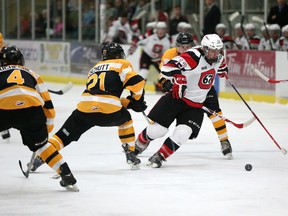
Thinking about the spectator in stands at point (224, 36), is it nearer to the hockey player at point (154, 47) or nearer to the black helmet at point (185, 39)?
the hockey player at point (154, 47)

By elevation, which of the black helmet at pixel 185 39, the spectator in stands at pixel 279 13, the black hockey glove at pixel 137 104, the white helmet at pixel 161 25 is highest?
the black helmet at pixel 185 39

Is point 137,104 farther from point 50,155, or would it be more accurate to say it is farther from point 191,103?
point 50,155

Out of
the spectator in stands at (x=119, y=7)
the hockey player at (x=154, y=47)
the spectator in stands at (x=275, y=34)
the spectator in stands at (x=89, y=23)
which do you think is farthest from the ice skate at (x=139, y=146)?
the spectator in stands at (x=89, y=23)

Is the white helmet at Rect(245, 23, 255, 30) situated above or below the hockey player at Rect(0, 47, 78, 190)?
below

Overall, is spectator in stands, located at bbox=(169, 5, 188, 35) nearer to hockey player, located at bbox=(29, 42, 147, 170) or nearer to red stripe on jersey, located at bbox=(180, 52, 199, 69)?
red stripe on jersey, located at bbox=(180, 52, 199, 69)

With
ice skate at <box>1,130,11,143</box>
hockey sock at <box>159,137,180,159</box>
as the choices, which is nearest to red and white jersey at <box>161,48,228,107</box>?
hockey sock at <box>159,137,180,159</box>

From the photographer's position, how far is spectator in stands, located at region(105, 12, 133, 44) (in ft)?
56.7

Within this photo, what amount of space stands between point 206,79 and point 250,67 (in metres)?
6.13

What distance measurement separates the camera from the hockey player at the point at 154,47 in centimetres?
1512

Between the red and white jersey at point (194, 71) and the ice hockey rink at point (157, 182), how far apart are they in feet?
1.90

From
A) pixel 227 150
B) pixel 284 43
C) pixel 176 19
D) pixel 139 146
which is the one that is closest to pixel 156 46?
pixel 176 19

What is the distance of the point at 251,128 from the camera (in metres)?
10.3

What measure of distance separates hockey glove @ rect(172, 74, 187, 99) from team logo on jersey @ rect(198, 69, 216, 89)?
249 millimetres

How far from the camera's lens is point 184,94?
24.0 ft
